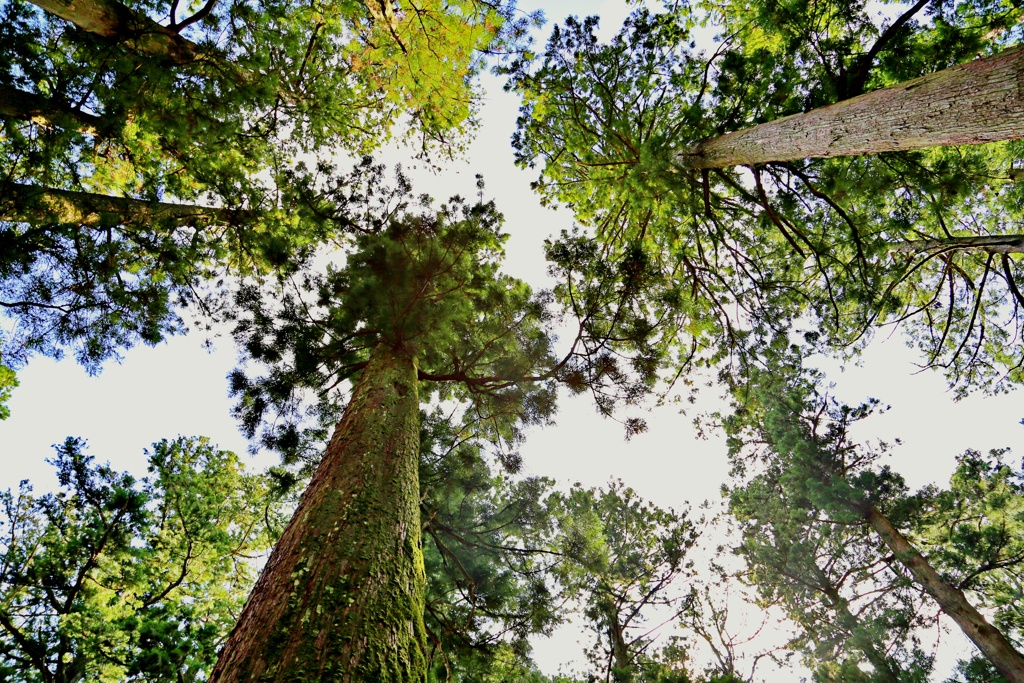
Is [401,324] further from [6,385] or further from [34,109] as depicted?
[6,385]

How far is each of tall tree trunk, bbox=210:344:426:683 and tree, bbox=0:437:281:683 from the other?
11.3 ft

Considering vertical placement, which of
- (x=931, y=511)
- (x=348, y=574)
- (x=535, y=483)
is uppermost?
(x=535, y=483)

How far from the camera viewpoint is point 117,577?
7.46 m

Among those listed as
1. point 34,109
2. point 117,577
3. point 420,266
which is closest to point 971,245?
point 420,266

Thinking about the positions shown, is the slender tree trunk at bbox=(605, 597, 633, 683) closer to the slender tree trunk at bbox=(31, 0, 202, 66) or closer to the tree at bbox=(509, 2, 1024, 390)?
the tree at bbox=(509, 2, 1024, 390)

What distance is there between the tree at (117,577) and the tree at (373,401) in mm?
2390

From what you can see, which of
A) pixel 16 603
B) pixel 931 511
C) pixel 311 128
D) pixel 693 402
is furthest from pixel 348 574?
pixel 931 511

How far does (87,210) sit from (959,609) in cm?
1590

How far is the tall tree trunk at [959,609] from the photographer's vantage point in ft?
24.7

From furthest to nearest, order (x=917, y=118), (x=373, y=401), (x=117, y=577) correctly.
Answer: (x=117, y=577)
(x=373, y=401)
(x=917, y=118)

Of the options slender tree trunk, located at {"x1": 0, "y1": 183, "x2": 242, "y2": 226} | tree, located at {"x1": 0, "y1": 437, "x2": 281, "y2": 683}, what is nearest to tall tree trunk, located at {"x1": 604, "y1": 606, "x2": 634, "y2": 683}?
tree, located at {"x1": 0, "y1": 437, "x2": 281, "y2": 683}

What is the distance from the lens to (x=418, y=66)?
7500mm

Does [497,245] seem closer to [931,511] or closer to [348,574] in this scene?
[348,574]

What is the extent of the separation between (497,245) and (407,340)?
2.48m
